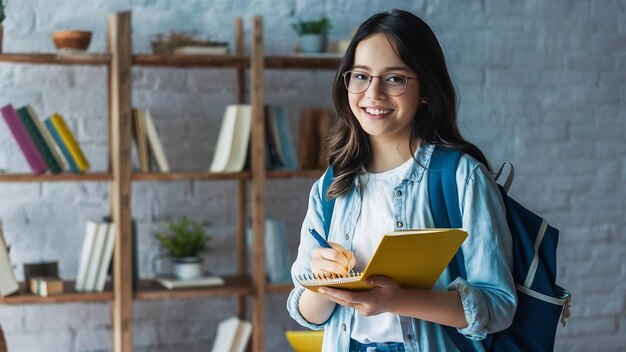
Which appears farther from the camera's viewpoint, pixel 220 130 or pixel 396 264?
pixel 220 130

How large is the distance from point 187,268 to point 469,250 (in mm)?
1866

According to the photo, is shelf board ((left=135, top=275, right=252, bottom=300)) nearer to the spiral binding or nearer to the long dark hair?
the long dark hair

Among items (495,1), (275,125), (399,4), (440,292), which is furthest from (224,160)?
(440,292)

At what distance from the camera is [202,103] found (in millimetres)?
3406

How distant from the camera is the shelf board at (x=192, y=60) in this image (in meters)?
3.03

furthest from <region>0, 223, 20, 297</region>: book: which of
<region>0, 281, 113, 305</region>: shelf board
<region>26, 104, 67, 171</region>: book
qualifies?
<region>26, 104, 67, 171</region>: book

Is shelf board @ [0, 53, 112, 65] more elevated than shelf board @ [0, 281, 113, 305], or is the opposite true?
shelf board @ [0, 53, 112, 65]

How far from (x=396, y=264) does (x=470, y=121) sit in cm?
247

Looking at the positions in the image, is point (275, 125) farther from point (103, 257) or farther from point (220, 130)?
point (103, 257)

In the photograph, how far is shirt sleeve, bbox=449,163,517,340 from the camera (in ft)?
4.59

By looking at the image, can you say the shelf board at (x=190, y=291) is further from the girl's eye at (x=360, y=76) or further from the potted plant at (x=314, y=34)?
the girl's eye at (x=360, y=76)

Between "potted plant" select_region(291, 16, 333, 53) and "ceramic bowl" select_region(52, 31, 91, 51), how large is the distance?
2.51ft

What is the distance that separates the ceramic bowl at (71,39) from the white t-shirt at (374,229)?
1.70 m

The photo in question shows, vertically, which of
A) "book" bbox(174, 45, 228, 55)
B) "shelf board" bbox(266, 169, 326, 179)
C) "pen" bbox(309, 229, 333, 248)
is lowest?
"shelf board" bbox(266, 169, 326, 179)
